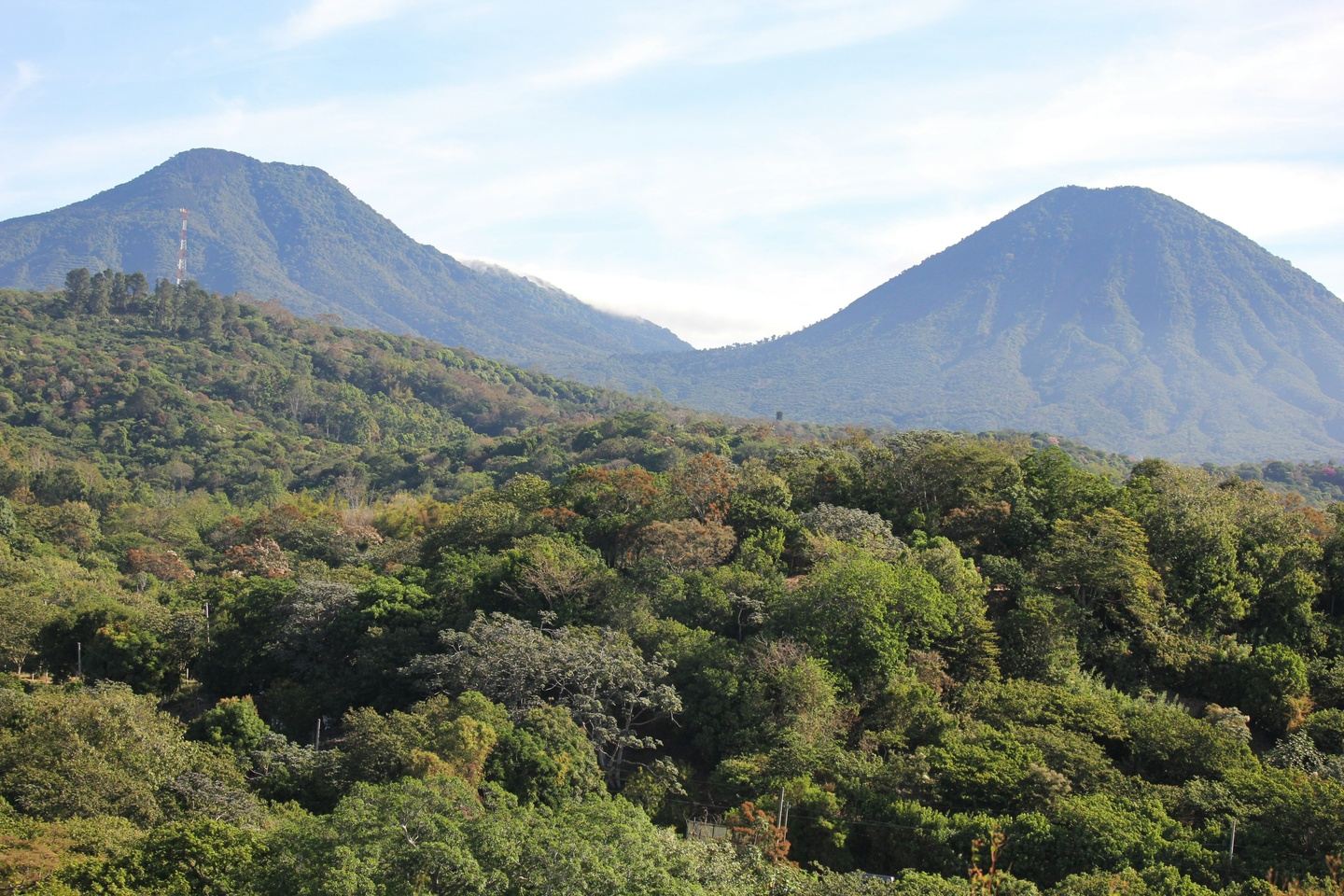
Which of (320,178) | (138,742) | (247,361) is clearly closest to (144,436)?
(247,361)

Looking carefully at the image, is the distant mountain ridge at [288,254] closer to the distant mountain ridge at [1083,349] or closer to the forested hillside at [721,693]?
the distant mountain ridge at [1083,349]

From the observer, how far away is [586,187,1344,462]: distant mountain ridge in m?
106

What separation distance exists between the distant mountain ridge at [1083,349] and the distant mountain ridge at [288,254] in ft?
95.8

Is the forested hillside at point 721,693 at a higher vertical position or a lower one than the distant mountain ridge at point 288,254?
lower

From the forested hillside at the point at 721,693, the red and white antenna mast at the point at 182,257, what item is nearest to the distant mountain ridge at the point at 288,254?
the red and white antenna mast at the point at 182,257

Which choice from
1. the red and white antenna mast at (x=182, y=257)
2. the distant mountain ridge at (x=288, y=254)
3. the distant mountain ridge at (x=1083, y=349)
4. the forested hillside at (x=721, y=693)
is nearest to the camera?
the forested hillside at (x=721, y=693)

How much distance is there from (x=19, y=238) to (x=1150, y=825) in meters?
158

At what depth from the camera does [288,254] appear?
164m

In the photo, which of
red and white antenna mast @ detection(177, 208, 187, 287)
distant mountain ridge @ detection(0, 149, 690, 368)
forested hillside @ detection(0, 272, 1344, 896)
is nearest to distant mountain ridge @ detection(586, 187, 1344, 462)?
distant mountain ridge @ detection(0, 149, 690, 368)

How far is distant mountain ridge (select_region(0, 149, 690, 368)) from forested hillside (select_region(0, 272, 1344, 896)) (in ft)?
386

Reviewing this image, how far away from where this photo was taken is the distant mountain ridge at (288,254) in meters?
144

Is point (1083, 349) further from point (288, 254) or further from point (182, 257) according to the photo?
point (288, 254)

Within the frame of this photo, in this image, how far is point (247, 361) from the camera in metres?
65.6

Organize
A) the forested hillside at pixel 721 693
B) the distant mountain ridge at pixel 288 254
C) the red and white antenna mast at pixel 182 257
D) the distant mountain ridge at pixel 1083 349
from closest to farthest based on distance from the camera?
the forested hillside at pixel 721 693, the red and white antenna mast at pixel 182 257, the distant mountain ridge at pixel 1083 349, the distant mountain ridge at pixel 288 254
